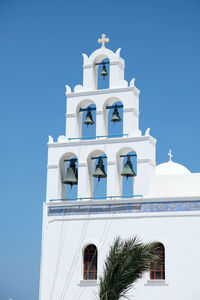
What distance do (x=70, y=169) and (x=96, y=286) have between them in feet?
14.1

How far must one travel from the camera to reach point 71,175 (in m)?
22.0

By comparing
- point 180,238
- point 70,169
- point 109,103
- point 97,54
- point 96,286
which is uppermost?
point 97,54

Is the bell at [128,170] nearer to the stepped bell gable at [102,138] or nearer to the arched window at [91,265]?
the stepped bell gable at [102,138]

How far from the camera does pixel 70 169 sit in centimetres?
2208

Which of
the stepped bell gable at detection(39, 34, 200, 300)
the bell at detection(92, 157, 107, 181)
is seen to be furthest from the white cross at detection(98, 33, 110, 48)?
the bell at detection(92, 157, 107, 181)

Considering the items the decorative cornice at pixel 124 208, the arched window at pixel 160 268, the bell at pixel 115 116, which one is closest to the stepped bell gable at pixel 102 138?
the bell at pixel 115 116

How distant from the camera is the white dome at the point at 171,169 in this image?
2381cm

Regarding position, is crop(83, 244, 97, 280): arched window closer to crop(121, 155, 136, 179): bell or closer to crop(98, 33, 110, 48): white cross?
crop(121, 155, 136, 179): bell

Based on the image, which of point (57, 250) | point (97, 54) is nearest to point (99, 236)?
point (57, 250)

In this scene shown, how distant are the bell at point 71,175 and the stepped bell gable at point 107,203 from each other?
0.13 feet

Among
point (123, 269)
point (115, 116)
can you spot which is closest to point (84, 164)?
point (115, 116)

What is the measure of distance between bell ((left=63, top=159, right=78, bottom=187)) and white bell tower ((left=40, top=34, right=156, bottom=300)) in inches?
10.1

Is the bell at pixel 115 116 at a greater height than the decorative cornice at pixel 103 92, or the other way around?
the decorative cornice at pixel 103 92

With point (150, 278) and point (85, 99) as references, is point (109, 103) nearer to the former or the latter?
point (85, 99)
